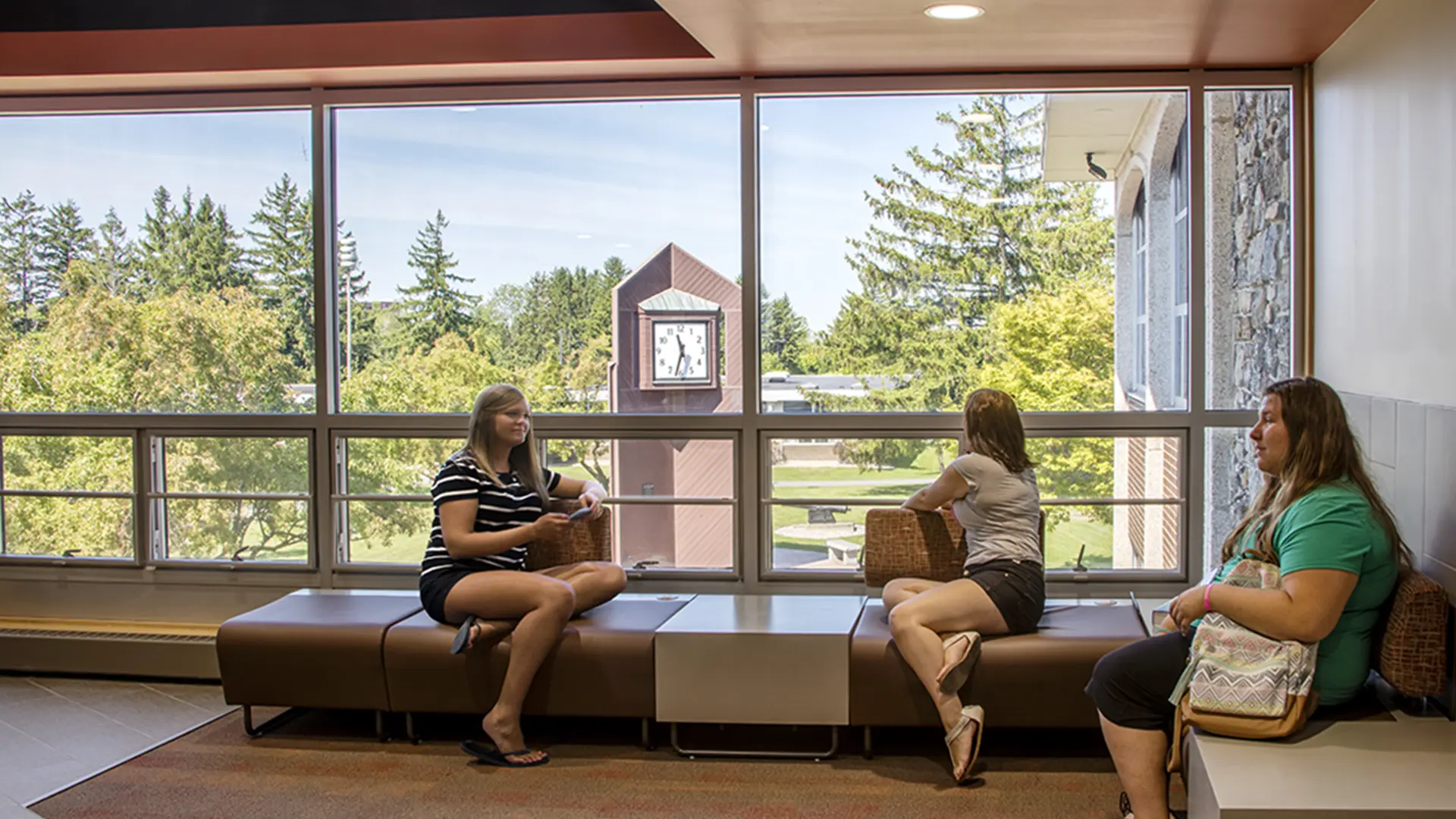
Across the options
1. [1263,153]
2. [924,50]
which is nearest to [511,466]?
[924,50]

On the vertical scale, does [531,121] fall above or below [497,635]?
above

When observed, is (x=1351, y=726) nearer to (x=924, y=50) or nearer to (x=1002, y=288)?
(x=1002, y=288)

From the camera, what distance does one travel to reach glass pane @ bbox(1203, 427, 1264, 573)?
195 inches

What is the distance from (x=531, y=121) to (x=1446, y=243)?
3.34m

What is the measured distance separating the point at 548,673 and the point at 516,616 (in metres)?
0.21

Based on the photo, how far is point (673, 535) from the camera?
524 centimetres

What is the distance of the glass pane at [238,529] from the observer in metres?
5.48

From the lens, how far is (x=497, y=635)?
4.21m

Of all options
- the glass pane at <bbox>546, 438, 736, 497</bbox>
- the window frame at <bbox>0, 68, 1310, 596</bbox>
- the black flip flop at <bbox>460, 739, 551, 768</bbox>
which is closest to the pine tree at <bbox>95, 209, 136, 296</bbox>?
the window frame at <bbox>0, 68, 1310, 596</bbox>

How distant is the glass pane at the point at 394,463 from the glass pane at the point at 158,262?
318 millimetres

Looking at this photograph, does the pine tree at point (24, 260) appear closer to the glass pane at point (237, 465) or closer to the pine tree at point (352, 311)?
the glass pane at point (237, 465)

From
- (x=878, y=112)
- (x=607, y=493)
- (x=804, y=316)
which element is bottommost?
(x=607, y=493)

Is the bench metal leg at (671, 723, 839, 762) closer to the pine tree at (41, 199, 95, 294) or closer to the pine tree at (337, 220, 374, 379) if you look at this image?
the pine tree at (337, 220, 374, 379)

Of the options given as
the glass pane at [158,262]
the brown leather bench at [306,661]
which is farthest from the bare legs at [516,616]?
the glass pane at [158,262]
